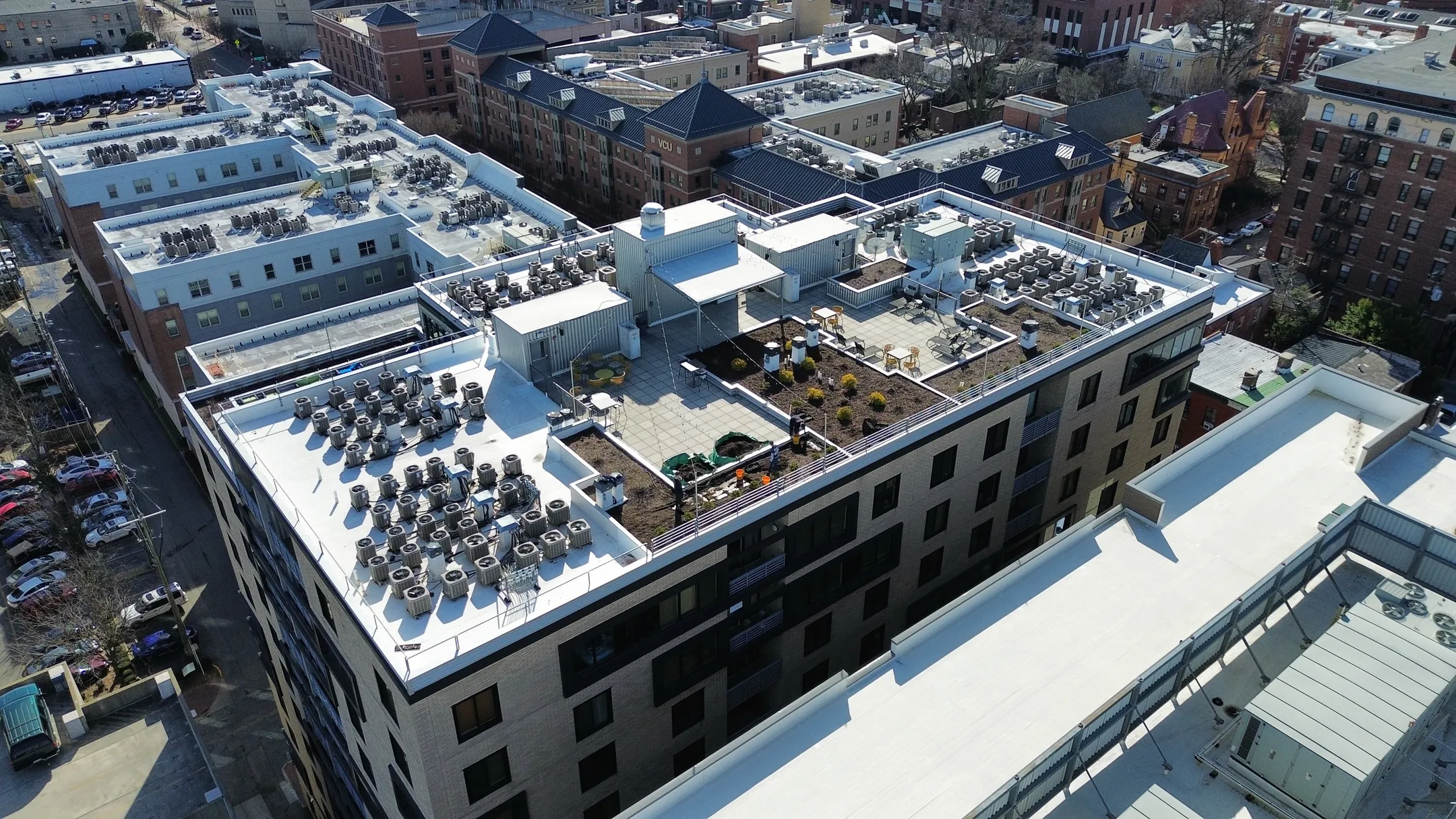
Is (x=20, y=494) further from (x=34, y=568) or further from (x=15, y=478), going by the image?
(x=34, y=568)

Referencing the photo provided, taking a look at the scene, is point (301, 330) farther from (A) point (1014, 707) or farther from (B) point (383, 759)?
(A) point (1014, 707)

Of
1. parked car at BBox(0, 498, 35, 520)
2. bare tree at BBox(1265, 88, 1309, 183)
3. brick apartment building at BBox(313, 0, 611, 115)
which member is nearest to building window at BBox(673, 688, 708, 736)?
parked car at BBox(0, 498, 35, 520)

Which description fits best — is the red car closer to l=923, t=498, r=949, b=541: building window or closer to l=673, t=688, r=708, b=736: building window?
l=673, t=688, r=708, b=736: building window

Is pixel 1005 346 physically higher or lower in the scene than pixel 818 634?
higher

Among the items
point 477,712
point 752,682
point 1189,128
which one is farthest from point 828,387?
point 1189,128

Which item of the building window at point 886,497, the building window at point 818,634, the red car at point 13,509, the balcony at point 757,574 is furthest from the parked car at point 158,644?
the building window at point 886,497
